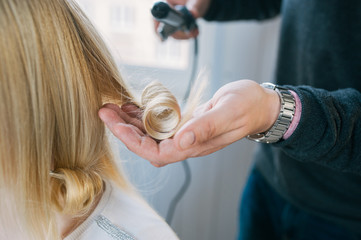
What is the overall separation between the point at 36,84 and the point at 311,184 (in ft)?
2.19

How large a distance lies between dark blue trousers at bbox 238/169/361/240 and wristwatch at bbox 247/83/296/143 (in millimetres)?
435

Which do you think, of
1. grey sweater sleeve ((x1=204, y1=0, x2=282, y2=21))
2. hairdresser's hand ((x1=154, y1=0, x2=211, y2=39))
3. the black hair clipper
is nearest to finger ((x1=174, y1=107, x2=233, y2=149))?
the black hair clipper

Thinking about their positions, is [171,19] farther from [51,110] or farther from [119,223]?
[119,223]

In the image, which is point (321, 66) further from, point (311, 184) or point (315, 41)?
point (311, 184)

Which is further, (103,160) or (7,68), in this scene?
(103,160)

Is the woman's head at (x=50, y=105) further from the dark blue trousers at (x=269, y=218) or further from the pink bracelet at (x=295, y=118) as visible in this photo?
the dark blue trousers at (x=269, y=218)

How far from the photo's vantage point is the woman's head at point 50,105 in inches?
19.6

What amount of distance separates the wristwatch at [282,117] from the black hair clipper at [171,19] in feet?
1.02

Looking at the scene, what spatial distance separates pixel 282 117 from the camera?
522 millimetres

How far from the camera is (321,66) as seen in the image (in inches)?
29.8

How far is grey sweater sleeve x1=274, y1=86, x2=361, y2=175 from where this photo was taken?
519 millimetres

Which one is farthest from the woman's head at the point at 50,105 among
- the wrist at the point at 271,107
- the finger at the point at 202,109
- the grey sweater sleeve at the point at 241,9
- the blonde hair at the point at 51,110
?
the grey sweater sleeve at the point at 241,9

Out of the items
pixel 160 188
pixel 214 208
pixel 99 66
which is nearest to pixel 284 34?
pixel 99 66

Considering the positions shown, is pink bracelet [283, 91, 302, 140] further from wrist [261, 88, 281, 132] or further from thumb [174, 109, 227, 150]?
thumb [174, 109, 227, 150]
